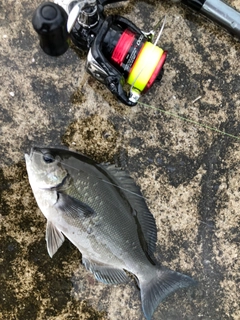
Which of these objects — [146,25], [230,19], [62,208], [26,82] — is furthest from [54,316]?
[230,19]

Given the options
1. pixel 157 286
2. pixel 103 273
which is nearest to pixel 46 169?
pixel 103 273

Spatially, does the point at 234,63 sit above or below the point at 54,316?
above

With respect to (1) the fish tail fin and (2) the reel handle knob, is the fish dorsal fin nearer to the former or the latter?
(1) the fish tail fin


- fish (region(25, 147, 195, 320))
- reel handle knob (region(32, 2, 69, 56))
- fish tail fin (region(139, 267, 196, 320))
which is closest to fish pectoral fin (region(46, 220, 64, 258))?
fish (region(25, 147, 195, 320))

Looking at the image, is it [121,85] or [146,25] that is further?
[146,25]

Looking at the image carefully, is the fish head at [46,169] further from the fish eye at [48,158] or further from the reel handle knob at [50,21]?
the reel handle knob at [50,21]

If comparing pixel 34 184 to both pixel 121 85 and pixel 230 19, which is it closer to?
pixel 121 85

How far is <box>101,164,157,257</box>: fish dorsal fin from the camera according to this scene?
2479 millimetres

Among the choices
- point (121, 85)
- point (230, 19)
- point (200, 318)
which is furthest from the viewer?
point (200, 318)

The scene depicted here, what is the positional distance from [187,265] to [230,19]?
5.06 ft

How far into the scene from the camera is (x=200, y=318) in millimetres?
2688

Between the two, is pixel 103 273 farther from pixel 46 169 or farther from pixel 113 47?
→ pixel 113 47

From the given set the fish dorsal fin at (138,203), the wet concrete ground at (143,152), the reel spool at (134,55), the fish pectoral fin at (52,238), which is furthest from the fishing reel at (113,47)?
the fish pectoral fin at (52,238)

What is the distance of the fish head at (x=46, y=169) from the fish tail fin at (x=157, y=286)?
77 cm
